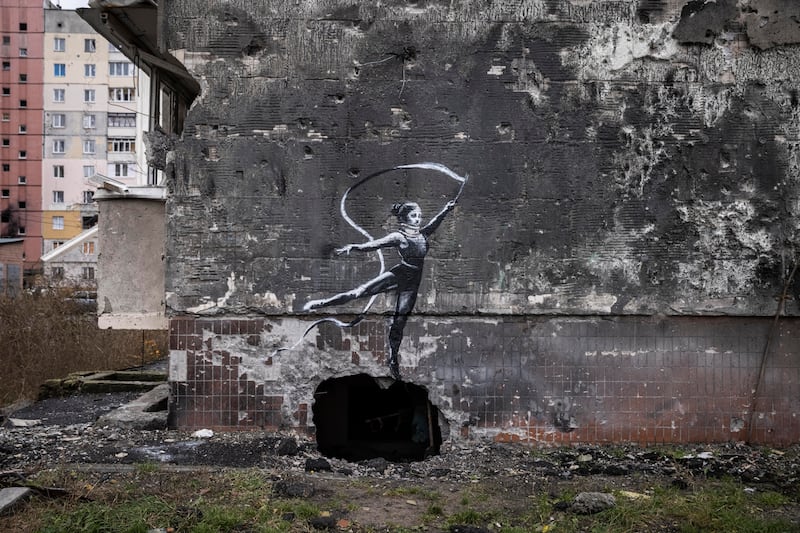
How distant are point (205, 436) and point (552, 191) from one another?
394 cm

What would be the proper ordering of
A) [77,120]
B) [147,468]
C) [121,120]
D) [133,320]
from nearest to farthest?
1. [147,468]
2. [133,320]
3. [121,120]
4. [77,120]

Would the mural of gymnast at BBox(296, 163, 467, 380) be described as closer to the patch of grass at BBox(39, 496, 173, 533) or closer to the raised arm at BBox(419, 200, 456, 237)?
the raised arm at BBox(419, 200, 456, 237)

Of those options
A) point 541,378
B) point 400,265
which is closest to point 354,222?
point 400,265

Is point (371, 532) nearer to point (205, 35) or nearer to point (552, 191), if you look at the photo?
point (552, 191)

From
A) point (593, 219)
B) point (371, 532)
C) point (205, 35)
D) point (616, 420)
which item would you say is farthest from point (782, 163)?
point (205, 35)

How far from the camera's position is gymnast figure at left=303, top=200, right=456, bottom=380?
6199 millimetres

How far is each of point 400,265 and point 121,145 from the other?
43.6 m

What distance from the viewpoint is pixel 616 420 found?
6215mm

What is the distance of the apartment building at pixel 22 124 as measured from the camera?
4541 centimetres

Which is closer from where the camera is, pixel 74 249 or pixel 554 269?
pixel 554 269

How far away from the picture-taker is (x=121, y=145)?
44.7 m

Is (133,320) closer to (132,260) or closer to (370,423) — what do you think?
(132,260)

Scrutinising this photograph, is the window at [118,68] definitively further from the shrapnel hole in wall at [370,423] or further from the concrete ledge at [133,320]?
the shrapnel hole in wall at [370,423]

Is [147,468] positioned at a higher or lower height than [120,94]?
lower
